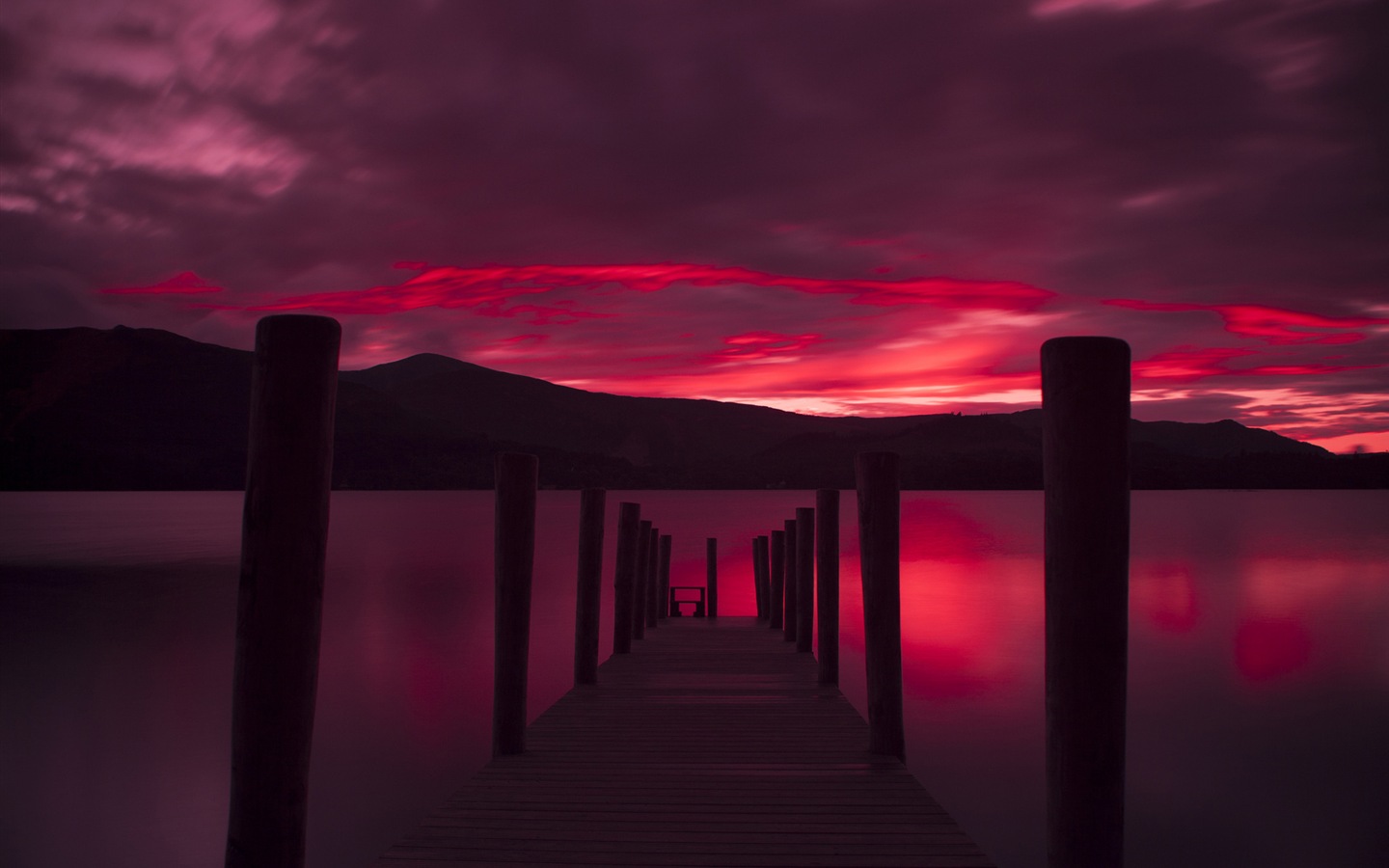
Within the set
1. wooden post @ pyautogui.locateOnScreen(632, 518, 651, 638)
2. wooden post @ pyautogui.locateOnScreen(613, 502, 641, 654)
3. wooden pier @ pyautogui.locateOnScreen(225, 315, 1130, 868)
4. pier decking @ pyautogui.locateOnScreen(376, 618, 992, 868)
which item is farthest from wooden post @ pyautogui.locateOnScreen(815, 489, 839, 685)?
wooden post @ pyautogui.locateOnScreen(632, 518, 651, 638)

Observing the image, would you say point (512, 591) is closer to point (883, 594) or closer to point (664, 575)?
point (883, 594)

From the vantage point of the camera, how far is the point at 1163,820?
10703 mm

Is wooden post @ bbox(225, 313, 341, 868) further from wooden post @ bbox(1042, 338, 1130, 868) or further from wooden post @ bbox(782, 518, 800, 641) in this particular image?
wooden post @ bbox(782, 518, 800, 641)

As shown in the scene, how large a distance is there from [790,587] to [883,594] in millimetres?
7377

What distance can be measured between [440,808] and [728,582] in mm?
31761

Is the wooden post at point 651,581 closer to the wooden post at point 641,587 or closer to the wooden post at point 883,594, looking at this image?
the wooden post at point 641,587

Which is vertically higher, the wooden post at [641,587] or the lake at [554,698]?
the wooden post at [641,587]

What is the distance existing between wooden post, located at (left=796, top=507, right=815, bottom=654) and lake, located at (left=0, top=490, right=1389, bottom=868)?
265cm

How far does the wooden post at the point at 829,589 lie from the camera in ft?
A: 27.5

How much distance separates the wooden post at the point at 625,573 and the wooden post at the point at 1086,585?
702 centimetres

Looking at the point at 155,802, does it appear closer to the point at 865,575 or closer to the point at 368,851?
the point at 368,851

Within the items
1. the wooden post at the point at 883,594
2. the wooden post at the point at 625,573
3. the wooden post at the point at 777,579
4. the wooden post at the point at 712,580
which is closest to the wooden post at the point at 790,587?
the wooden post at the point at 777,579

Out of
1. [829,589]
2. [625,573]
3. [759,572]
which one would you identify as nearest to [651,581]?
[759,572]

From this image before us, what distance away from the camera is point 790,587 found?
522 inches
